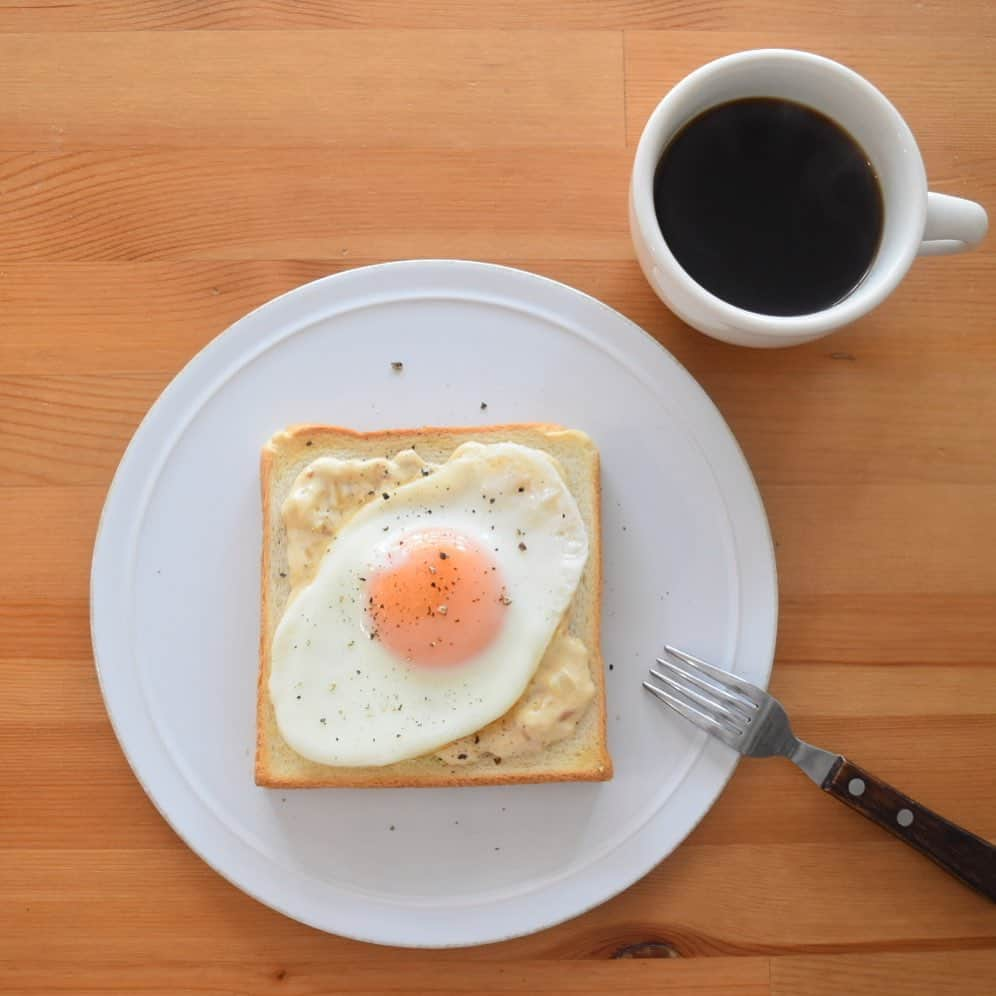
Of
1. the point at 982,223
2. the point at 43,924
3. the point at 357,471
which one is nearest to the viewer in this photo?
the point at 982,223

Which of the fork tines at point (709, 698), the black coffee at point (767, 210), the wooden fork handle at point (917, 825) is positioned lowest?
the wooden fork handle at point (917, 825)

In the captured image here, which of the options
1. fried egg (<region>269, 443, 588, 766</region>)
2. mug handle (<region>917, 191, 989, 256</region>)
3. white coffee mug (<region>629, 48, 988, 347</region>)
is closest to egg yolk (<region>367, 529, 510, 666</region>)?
fried egg (<region>269, 443, 588, 766</region>)

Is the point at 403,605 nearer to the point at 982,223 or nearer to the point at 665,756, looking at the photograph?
the point at 665,756

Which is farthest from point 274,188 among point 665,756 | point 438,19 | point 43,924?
point 43,924

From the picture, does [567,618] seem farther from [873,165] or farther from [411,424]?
[873,165]

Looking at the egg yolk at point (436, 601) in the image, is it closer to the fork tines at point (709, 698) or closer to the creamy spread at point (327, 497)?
the creamy spread at point (327, 497)

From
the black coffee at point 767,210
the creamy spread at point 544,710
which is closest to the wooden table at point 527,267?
the black coffee at point 767,210

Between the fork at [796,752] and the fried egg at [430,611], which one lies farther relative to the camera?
the fork at [796,752]
